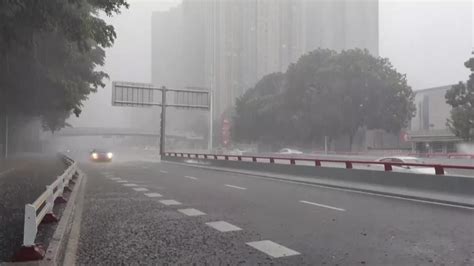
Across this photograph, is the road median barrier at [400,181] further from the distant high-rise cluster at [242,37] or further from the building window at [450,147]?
the distant high-rise cluster at [242,37]

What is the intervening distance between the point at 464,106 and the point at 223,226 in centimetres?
4807

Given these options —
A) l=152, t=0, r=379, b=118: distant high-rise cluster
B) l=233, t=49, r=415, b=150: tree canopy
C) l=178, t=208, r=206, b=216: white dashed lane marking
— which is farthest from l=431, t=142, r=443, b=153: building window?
l=178, t=208, r=206, b=216: white dashed lane marking

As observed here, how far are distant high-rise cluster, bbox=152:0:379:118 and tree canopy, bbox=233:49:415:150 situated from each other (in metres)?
11.8

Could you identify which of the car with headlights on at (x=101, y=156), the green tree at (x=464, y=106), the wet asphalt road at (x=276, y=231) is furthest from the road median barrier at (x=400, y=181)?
the green tree at (x=464, y=106)

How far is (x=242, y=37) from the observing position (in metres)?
81.4

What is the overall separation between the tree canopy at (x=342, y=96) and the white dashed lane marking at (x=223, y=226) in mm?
57475

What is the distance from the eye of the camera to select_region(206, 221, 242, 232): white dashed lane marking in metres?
9.60

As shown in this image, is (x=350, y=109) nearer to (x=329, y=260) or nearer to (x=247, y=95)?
(x=247, y=95)

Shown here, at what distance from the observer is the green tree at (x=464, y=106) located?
49.3 m

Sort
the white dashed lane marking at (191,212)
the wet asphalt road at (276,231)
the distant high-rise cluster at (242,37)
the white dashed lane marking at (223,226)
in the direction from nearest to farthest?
the wet asphalt road at (276,231) → the white dashed lane marking at (223,226) → the white dashed lane marking at (191,212) → the distant high-rise cluster at (242,37)

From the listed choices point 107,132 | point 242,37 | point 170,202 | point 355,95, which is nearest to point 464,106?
point 355,95

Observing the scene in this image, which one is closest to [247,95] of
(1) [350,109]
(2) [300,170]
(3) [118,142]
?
(1) [350,109]

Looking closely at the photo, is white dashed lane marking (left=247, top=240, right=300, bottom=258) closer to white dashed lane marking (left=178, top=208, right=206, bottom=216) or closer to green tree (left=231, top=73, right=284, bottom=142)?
white dashed lane marking (left=178, top=208, right=206, bottom=216)

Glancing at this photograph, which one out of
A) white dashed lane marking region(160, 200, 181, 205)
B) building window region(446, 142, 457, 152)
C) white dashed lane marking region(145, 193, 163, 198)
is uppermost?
building window region(446, 142, 457, 152)
